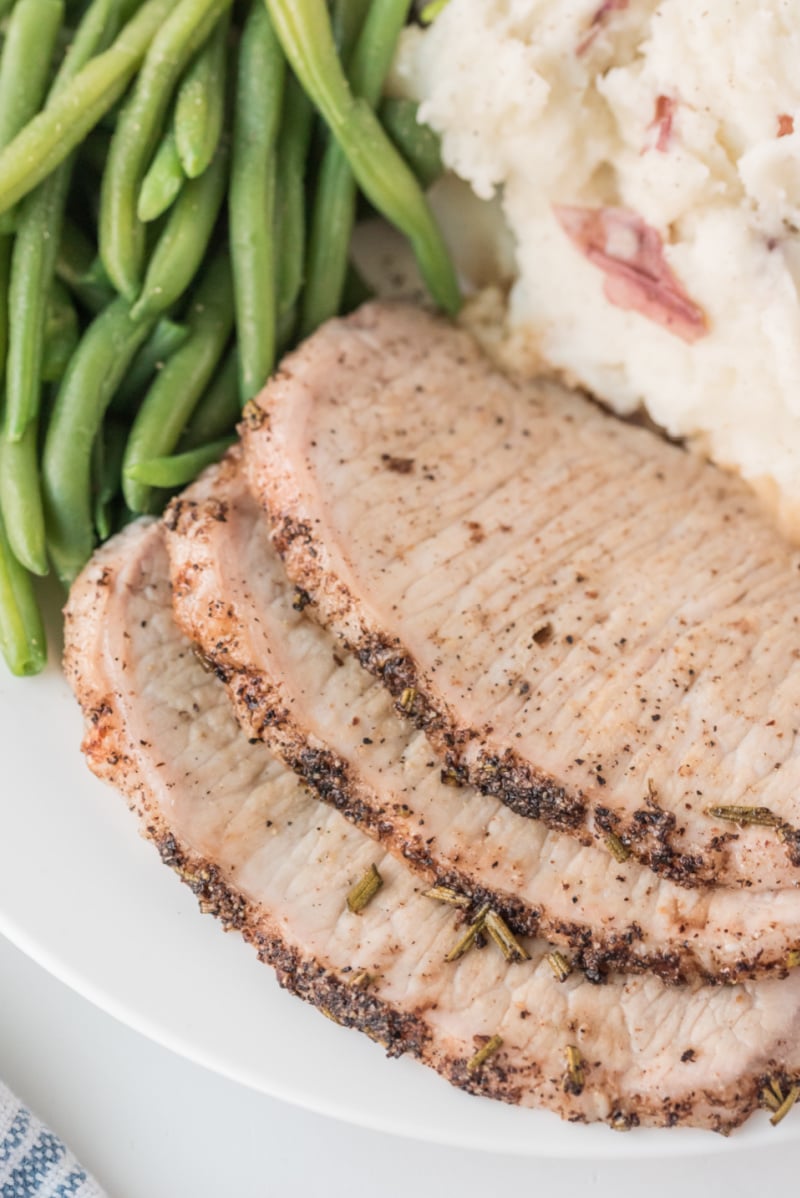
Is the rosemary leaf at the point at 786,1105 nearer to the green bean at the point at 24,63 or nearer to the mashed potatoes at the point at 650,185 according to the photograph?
the mashed potatoes at the point at 650,185

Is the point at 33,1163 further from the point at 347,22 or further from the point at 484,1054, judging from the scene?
the point at 347,22

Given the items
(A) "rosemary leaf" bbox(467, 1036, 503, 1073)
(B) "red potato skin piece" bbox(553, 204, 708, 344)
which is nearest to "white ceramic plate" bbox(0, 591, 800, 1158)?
(A) "rosemary leaf" bbox(467, 1036, 503, 1073)

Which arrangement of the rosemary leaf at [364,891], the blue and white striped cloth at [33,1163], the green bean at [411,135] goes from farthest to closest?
the green bean at [411,135]
the blue and white striped cloth at [33,1163]
the rosemary leaf at [364,891]

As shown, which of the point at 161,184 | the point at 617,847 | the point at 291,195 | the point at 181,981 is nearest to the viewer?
the point at 617,847

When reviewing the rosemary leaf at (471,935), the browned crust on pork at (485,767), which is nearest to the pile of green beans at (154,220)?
the browned crust on pork at (485,767)

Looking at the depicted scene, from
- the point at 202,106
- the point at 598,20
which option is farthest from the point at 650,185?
the point at 202,106

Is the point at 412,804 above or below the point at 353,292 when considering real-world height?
below

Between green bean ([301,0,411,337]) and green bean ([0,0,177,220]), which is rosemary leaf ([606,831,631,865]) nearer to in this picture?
green bean ([301,0,411,337])
